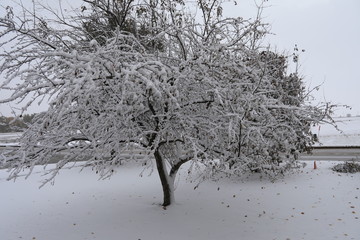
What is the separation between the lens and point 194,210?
8.05 metres

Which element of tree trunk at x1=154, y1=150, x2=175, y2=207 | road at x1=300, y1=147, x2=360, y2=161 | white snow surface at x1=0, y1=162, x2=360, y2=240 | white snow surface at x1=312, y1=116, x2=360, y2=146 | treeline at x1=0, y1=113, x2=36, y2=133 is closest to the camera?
treeline at x1=0, y1=113, x2=36, y2=133

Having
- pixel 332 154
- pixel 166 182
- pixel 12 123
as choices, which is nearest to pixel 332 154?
pixel 332 154

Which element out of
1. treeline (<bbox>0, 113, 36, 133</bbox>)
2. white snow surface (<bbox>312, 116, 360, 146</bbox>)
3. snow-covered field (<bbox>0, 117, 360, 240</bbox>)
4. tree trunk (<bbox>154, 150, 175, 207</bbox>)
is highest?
treeline (<bbox>0, 113, 36, 133</bbox>)

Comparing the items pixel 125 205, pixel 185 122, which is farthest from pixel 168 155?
pixel 185 122

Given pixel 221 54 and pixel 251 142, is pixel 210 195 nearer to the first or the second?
pixel 251 142

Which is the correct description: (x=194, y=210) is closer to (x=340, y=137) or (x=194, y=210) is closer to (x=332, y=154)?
(x=332, y=154)

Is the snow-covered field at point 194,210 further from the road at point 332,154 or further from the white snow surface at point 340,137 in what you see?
the road at point 332,154

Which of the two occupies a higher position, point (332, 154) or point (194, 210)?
point (332, 154)

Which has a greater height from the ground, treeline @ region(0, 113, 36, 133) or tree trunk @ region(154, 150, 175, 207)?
treeline @ region(0, 113, 36, 133)

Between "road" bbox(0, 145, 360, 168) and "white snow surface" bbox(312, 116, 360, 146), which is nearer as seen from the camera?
"road" bbox(0, 145, 360, 168)

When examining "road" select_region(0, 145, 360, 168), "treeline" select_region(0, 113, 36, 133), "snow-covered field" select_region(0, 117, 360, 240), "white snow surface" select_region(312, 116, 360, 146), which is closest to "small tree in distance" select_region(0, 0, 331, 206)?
"treeline" select_region(0, 113, 36, 133)

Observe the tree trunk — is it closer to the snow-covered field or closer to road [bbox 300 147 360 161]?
the snow-covered field

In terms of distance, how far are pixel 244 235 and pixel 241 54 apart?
413 cm

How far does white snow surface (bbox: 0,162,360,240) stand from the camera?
657 cm
